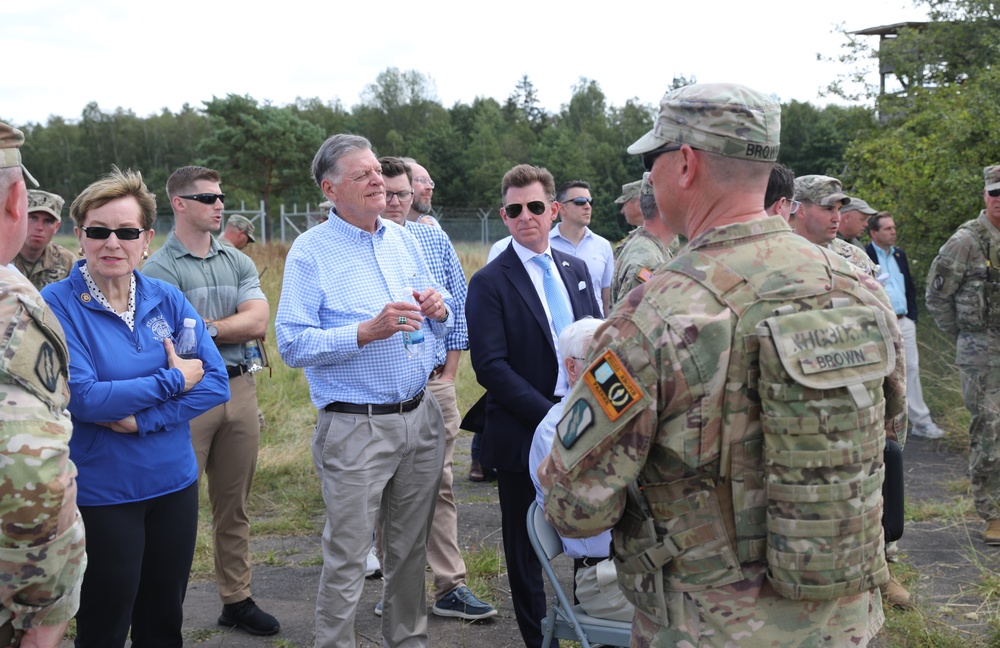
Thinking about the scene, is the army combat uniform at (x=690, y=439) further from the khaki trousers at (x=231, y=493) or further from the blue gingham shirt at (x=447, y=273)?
the khaki trousers at (x=231, y=493)

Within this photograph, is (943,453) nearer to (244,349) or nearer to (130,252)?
(244,349)

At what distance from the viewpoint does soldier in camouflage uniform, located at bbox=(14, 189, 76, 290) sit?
185 inches

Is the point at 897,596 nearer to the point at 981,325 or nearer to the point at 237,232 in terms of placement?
the point at 981,325

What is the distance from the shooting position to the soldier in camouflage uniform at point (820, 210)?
4773mm

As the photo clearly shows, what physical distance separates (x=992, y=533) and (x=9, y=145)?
19.3 ft

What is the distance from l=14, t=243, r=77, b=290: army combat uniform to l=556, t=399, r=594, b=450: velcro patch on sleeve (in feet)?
12.3

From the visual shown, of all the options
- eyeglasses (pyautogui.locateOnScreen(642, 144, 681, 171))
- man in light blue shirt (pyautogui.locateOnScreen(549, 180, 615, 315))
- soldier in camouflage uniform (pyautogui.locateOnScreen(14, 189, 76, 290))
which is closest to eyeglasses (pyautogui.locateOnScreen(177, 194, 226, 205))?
soldier in camouflage uniform (pyautogui.locateOnScreen(14, 189, 76, 290))

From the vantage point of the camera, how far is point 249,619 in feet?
14.3

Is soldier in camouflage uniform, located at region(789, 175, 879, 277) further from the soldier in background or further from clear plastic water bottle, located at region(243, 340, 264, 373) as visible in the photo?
the soldier in background

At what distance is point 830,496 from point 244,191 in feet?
149

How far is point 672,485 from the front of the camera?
6.73ft

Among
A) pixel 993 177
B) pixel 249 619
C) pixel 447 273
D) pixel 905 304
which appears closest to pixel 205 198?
pixel 447 273

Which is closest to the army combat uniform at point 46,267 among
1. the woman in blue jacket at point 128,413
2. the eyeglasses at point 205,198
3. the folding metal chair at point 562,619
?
the eyeglasses at point 205,198

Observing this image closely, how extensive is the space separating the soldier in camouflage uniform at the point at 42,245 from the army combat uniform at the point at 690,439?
3.79 m
